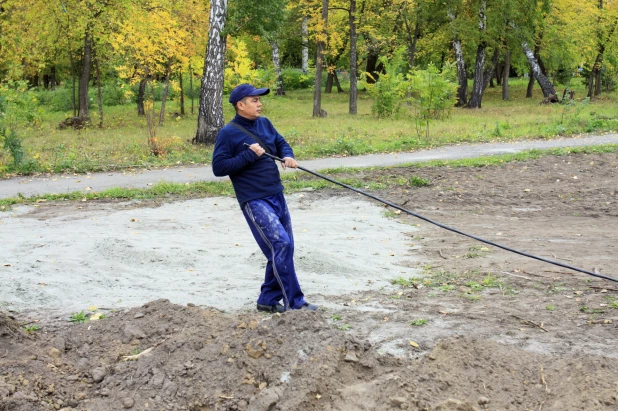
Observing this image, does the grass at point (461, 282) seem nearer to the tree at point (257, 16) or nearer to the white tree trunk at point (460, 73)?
the tree at point (257, 16)

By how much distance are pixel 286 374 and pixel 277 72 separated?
37.5 m

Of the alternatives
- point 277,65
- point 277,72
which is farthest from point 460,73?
point 277,65

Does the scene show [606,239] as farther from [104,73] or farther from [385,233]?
[104,73]

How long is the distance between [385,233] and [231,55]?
97.2 feet

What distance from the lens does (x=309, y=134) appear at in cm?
2211

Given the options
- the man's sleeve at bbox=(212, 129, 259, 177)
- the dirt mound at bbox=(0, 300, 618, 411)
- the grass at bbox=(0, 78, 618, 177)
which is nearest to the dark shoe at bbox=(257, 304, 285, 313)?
the dirt mound at bbox=(0, 300, 618, 411)

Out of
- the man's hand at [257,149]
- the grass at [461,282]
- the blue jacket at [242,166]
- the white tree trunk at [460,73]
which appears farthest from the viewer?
the white tree trunk at [460,73]

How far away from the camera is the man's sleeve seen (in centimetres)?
585

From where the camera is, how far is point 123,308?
6.30 metres

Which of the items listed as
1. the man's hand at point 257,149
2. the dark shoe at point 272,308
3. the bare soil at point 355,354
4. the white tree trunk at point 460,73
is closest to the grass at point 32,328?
the bare soil at point 355,354

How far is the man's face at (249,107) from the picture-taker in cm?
595

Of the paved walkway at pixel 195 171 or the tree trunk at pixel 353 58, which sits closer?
the paved walkway at pixel 195 171

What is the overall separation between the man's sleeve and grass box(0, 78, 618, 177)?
10.2 meters

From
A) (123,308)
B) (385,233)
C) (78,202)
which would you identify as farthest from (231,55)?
(123,308)
